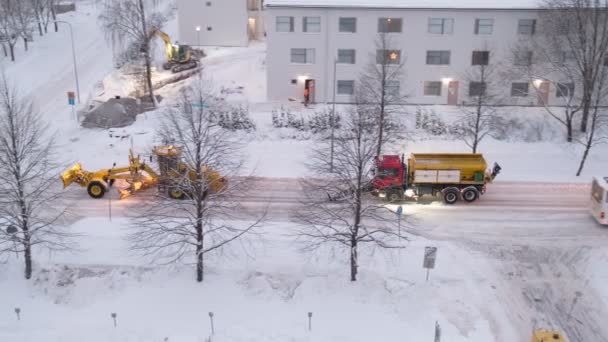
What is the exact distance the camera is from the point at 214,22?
67562 millimetres

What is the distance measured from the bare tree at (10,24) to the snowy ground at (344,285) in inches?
1551

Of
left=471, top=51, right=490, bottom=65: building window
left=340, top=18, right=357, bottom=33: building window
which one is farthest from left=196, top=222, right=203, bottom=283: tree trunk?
left=471, top=51, right=490, bottom=65: building window

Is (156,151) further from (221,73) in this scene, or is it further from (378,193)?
(221,73)

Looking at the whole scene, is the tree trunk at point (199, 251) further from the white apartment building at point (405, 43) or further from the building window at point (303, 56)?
the building window at point (303, 56)

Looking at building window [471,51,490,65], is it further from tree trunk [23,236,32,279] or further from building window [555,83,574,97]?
tree trunk [23,236,32,279]

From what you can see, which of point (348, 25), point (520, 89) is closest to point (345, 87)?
point (348, 25)

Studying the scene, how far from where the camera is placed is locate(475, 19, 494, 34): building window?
50812 millimetres

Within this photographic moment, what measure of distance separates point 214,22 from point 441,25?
26.2m

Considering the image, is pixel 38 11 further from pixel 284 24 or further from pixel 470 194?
pixel 470 194

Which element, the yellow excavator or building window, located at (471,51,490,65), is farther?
the yellow excavator

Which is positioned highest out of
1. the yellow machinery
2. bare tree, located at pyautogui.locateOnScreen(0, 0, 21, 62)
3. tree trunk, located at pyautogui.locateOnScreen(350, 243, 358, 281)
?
bare tree, located at pyautogui.locateOnScreen(0, 0, 21, 62)

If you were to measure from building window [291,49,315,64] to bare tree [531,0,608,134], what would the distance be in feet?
56.2

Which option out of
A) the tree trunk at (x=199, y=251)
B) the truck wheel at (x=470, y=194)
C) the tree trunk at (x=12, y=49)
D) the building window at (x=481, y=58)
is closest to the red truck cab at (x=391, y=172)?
the truck wheel at (x=470, y=194)

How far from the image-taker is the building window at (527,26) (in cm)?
5028
